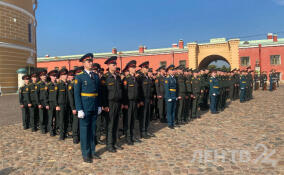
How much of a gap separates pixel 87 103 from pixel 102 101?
2.06 feet

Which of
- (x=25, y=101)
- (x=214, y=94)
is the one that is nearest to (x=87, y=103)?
(x=25, y=101)

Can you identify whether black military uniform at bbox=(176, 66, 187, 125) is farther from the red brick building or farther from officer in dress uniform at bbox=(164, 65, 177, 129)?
the red brick building

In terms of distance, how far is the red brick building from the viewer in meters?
27.9

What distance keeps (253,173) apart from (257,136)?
236 cm

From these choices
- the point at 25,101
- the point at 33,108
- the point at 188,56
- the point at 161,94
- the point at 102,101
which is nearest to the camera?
the point at 102,101

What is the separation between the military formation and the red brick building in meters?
22.3

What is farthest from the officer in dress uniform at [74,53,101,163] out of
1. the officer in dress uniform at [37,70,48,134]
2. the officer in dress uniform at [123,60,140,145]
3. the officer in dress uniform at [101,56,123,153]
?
the officer in dress uniform at [37,70,48,134]

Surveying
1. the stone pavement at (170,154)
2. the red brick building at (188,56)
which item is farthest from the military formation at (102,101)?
the red brick building at (188,56)

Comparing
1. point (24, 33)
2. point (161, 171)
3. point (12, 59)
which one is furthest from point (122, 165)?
point (24, 33)

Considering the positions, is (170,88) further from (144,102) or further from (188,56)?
(188,56)

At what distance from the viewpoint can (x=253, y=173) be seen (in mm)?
3510

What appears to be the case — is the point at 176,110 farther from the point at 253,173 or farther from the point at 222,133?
the point at 253,173

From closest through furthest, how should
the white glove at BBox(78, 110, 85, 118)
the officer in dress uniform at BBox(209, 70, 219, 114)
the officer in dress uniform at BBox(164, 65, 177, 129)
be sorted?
the white glove at BBox(78, 110, 85, 118)
the officer in dress uniform at BBox(164, 65, 177, 129)
the officer in dress uniform at BBox(209, 70, 219, 114)

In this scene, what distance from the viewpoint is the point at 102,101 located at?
4.95 m
